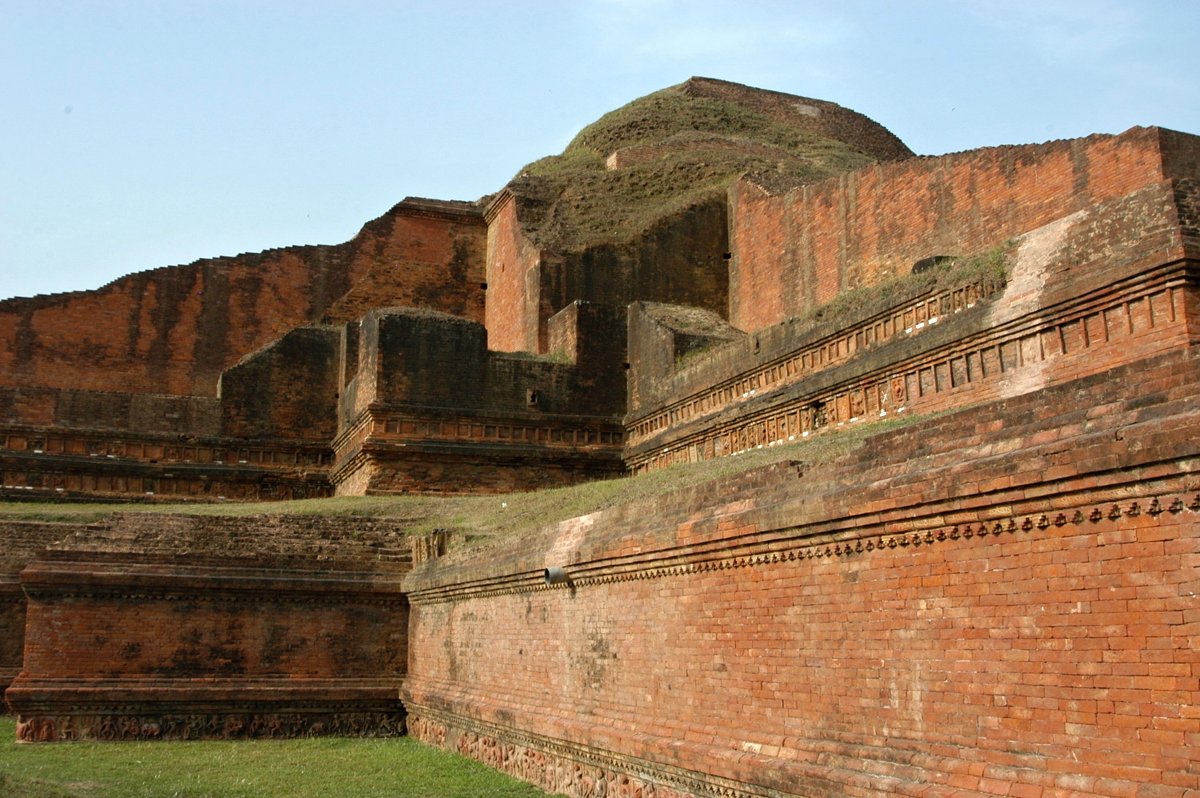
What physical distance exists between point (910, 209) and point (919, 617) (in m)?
9.51

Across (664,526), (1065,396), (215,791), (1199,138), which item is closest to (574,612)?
(664,526)

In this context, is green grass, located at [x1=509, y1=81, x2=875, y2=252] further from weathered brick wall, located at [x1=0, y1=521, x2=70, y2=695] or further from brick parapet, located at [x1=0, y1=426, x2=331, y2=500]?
weathered brick wall, located at [x1=0, y1=521, x2=70, y2=695]

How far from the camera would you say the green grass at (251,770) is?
9.48 metres

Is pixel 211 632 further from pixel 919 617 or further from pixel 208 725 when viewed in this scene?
pixel 919 617

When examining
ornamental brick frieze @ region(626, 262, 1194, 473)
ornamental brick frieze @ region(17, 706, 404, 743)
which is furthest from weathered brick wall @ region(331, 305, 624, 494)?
ornamental brick frieze @ region(17, 706, 404, 743)

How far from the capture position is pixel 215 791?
955cm

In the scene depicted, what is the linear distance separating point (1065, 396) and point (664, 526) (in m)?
3.22

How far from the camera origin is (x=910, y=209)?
48.5 ft

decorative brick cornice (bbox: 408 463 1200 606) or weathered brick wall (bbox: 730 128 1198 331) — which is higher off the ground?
weathered brick wall (bbox: 730 128 1198 331)

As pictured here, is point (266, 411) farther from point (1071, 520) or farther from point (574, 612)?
point (1071, 520)

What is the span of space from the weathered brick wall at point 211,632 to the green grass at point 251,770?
1.18ft

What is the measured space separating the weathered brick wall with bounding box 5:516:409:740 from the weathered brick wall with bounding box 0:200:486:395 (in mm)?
8116

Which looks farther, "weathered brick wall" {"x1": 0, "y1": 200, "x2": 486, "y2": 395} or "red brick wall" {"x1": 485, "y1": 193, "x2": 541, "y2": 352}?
"weathered brick wall" {"x1": 0, "y1": 200, "x2": 486, "y2": 395}

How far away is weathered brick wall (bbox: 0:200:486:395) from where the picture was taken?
20938mm
